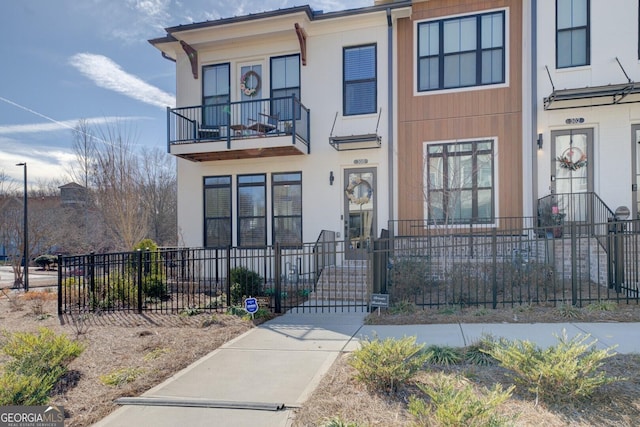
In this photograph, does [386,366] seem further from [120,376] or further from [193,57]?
[193,57]

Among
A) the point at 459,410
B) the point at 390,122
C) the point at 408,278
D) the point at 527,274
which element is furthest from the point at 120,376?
the point at 390,122

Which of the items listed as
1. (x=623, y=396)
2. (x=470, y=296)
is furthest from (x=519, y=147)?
(x=623, y=396)

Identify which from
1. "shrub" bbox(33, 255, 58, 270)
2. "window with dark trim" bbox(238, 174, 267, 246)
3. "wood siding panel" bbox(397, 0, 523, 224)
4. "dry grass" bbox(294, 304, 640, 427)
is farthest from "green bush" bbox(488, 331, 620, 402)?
"shrub" bbox(33, 255, 58, 270)

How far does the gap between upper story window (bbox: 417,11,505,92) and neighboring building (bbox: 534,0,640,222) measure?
3.35ft

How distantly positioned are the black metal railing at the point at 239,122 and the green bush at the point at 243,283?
402cm

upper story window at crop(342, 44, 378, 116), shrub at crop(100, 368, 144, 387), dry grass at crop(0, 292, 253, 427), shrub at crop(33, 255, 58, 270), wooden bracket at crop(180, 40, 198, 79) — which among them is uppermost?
wooden bracket at crop(180, 40, 198, 79)

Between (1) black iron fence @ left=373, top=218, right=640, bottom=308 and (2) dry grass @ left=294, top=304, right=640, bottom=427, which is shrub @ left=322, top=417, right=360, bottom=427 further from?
(1) black iron fence @ left=373, top=218, right=640, bottom=308

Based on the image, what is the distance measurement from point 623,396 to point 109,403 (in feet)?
16.7

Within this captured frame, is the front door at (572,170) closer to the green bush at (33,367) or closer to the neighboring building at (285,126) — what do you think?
the neighboring building at (285,126)

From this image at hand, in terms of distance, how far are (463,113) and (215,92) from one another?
25.9 feet

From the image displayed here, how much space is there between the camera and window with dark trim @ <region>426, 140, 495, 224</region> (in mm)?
10719

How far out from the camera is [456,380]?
13.2 feet

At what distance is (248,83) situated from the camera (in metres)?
12.5

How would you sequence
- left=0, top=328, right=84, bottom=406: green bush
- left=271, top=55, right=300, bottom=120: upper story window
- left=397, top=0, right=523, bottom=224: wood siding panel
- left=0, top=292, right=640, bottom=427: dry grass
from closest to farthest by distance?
left=0, top=292, right=640, bottom=427: dry grass, left=0, top=328, right=84, bottom=406: green bush, left=397, top=0, right=523, bottom=224: wood siding panel, left=271, top=55, right=300, bottom=120: upper story window
